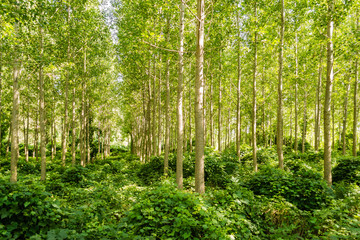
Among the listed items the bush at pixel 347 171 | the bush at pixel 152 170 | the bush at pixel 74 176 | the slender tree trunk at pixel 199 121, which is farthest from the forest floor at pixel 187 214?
the bush at pixel 152 170

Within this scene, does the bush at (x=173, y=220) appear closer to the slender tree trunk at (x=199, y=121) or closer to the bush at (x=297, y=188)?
the slender tree trunk at (x=199, y=121)

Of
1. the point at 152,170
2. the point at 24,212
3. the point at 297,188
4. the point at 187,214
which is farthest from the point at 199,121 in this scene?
the point at 152,170

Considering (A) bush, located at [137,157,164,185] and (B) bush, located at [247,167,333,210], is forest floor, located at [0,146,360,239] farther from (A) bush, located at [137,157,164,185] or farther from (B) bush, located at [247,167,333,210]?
(A) bush, located at [137,157,164,185]

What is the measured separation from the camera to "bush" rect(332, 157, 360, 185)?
999 cm

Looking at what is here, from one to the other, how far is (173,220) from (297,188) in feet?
16.3

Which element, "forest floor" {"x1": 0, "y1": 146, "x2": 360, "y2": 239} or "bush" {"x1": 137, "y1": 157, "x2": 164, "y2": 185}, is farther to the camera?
"bush" {"x1": 137, "y1": 157, "x2": 164, "y2": 185}

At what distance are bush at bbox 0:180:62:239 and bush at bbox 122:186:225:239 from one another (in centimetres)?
175

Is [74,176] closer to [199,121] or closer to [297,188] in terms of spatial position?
[199,121]

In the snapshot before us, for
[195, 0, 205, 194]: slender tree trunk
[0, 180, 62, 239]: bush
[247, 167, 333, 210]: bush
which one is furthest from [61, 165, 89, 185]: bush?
[247, 167, 333, 210]: bush

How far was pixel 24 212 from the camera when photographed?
4254 mm

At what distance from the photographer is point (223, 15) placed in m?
8.60

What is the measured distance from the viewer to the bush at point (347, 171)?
393 inches

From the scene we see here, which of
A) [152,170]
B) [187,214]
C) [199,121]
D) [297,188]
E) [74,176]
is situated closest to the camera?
[187,214]

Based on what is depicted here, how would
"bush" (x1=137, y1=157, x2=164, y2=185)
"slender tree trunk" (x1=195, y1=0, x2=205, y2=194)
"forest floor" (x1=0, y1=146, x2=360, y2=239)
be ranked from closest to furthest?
1. "forest floor" (x1=0, y1=146, x2=360, y2=239)
2. "slender tree trunk" (x1=195, y1=0, x2=205, y2=194)
3. "bush" (x1=137, y1=157, x2=164, y2=185)
